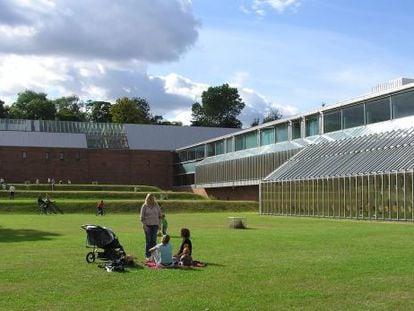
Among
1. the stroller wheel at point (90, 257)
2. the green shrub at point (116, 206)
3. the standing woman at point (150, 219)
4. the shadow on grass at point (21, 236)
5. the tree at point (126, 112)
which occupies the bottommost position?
the shadow on grass at point (21, 236)

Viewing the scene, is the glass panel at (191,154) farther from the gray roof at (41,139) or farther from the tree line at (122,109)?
the tree line at (122,109)

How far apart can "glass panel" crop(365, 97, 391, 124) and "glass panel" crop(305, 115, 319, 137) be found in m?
8.41

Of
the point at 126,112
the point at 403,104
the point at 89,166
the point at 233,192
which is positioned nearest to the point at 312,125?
the point at 403,104

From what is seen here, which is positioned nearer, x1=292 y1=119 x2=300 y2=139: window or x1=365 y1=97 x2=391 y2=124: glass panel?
x1=365 y1=97 x2=391 y2=124: glass panel

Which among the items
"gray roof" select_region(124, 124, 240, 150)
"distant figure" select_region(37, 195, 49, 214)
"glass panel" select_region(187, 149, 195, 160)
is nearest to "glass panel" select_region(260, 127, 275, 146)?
"glass panel" select_region(187, 149, 195, 160)

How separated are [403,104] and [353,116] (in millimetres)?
6674

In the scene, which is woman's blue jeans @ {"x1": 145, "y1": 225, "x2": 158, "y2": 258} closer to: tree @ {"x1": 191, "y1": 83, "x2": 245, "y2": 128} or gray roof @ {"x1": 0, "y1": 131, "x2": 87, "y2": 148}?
gray roof @ {"x1": 0, "y1": 131, "x2": 87, "y2": 148}

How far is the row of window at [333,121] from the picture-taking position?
42.6 meters

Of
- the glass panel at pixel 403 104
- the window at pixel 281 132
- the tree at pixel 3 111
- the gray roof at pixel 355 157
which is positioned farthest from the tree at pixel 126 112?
the glass panel at pixel 403 104

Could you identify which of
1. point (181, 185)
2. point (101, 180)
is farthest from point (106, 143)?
point (181, 185)

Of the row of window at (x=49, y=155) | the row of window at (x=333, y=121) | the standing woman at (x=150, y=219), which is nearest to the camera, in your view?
the standing woman at (x=150, y=219)

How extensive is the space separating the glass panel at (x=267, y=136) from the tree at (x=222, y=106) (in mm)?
74035

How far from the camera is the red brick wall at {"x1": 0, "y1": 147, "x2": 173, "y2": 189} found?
85438 millimetres

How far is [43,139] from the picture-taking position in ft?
293
